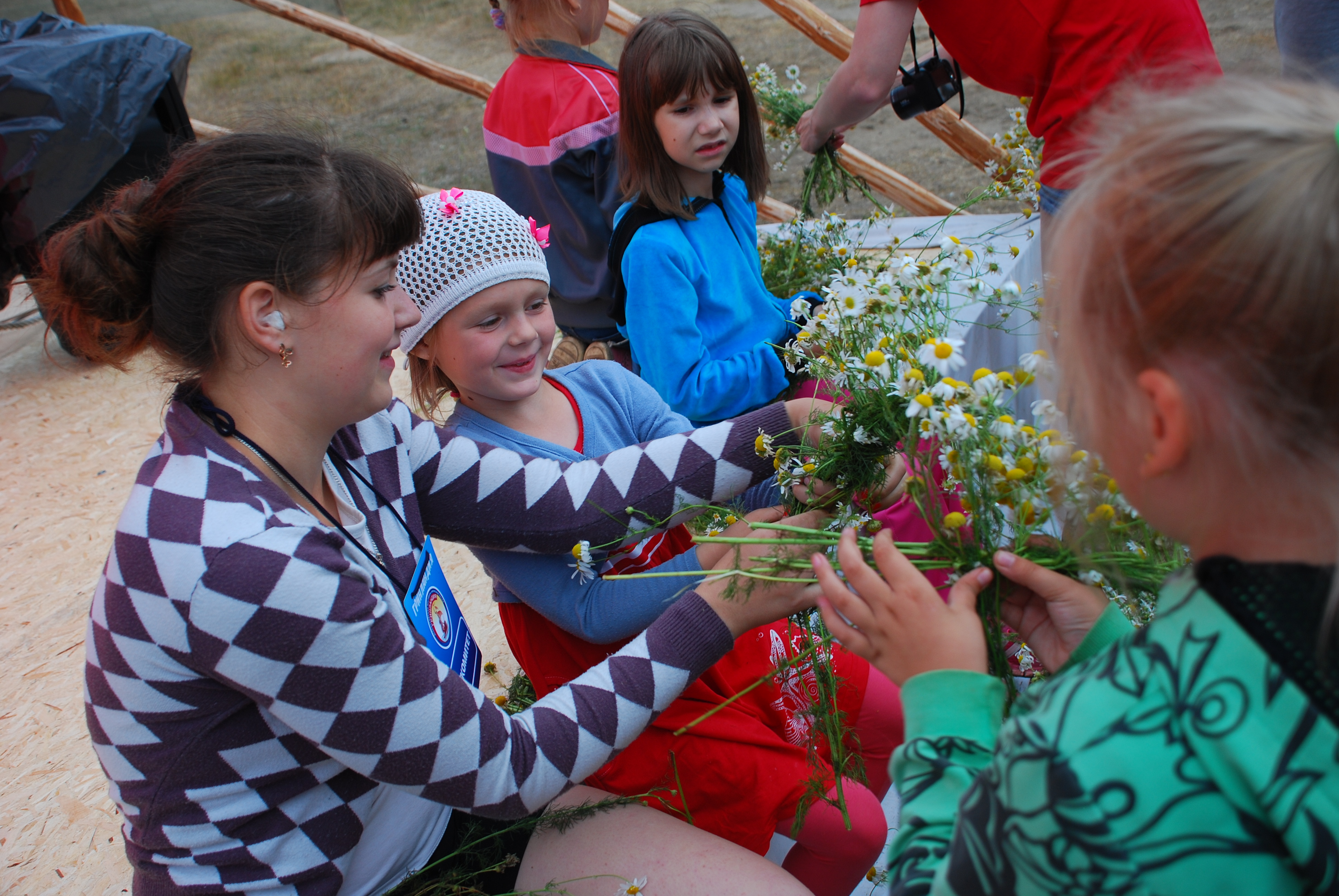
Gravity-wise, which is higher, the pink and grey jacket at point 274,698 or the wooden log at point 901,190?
the pink and grey jacket at point 274,698

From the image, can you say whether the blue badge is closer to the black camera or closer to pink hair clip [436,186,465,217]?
pink hair clip [436,186,465,217]

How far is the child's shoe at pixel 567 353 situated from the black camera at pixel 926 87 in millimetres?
1360

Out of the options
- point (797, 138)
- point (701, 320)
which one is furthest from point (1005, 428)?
point (797, 138)

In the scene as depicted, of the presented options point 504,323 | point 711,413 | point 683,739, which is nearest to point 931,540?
point 683,739

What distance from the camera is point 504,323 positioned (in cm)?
179

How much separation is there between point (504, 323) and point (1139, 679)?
1.36m

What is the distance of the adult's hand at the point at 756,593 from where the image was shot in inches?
51.3

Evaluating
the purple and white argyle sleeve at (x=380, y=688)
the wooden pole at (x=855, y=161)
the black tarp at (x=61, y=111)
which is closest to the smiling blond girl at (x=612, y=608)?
the purple and white argyle sleeve at (x=380, y=688)

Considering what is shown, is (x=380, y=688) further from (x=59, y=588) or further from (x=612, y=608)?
(x=59, y=588)

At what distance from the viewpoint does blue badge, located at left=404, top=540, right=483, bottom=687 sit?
1452mm

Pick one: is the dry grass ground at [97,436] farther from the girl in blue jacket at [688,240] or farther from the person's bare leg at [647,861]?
the person's bare leg at [647,861]

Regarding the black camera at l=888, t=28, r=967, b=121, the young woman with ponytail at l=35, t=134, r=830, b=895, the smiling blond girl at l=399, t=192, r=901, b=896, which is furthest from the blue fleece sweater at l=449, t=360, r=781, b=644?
the black camera at l=888, t=28, r=967, b=121

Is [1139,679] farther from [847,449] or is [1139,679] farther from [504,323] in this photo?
[504,323]

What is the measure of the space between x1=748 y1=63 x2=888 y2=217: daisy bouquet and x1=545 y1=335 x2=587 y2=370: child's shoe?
0.95m
